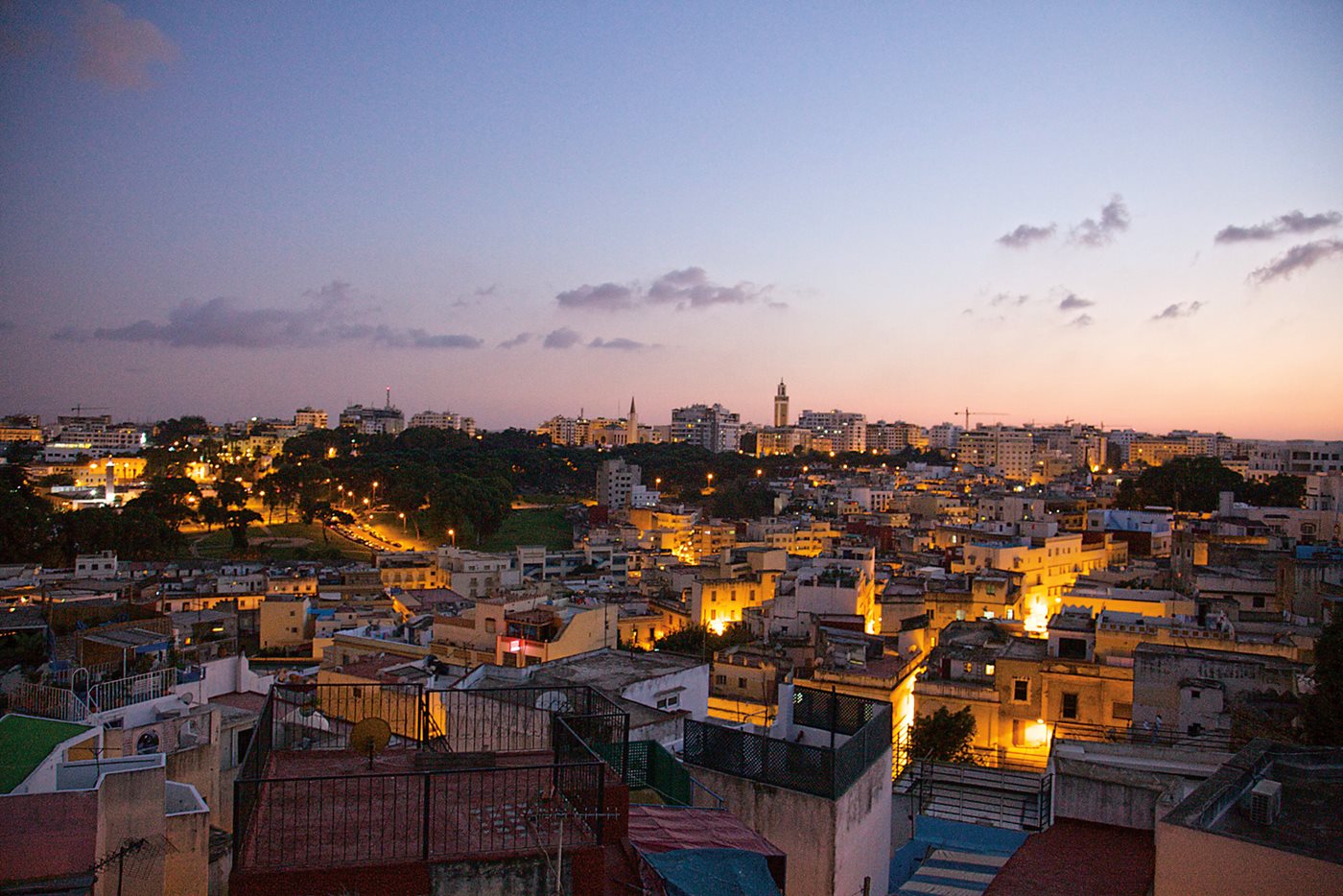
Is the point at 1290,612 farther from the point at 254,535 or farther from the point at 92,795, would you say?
the point at 254,535

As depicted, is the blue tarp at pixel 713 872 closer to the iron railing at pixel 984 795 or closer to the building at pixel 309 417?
the iron railing at pixel 984 795

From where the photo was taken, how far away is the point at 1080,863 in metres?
5.43

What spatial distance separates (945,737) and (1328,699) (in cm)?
399

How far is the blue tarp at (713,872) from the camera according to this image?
3.46 metres

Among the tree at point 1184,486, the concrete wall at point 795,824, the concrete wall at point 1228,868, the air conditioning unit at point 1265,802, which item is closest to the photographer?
the concrete wall at point 1228,868

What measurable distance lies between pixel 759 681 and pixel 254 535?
118 feet

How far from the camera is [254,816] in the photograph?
3.08m

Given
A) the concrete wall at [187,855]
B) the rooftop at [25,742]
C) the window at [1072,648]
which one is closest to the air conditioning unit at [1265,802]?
the concrete wall at [187,855]

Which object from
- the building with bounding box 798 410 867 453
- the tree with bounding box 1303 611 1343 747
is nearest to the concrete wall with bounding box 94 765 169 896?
the tree with bounding box 1303 611 1343 747

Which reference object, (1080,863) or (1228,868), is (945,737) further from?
(1228,868)

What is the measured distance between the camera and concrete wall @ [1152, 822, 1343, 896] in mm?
3789

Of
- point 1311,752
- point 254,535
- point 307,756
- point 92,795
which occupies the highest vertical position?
point 307,756

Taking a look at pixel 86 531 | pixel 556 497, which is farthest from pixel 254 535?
pixel 556 497

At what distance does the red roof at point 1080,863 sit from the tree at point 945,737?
4.81 m
